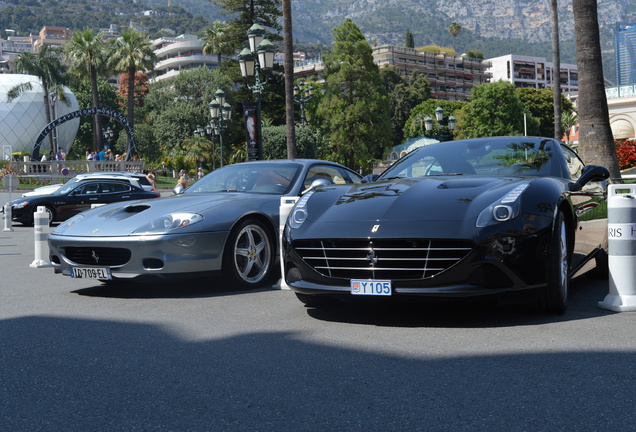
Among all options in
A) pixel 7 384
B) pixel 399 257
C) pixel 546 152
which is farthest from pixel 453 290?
pixel 7 384

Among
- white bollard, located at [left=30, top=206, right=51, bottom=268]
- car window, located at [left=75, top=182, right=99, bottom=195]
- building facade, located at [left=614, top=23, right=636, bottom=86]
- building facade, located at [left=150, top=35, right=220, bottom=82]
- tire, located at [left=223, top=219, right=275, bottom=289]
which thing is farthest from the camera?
building facade, located at [left=150, top=35, right=220, bottom=82]

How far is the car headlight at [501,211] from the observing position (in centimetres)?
524

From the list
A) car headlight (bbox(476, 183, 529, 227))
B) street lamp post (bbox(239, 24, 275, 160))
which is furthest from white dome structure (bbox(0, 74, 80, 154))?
car headlight (bbox(476, 183, 529, 227))

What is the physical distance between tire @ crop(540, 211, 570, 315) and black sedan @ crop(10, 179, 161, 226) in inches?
639

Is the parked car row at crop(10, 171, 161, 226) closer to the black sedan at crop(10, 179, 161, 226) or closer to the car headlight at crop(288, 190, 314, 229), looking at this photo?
the black sedan at crop(10, 179, 161, 226)

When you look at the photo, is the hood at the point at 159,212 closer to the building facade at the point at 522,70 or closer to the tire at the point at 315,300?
the tire at the point at 315,300

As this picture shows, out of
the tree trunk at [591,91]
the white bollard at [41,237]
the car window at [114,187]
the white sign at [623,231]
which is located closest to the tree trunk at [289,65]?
the car window at [114,187]

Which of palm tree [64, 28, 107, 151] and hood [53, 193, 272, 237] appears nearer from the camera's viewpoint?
hood [53, 193, 272, 237]

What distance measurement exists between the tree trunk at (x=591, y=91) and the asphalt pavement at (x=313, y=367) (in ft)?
24.2

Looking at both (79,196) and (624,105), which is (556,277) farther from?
(624,105)

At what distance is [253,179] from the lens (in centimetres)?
862

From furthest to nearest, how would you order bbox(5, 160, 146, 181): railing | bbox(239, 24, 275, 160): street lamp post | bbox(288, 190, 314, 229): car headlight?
bbox(5, 160, 146, 181): railing, bbox(239, 24, 275, 160): street lamp post, bbox(288, 190, 314, 229): car headlight

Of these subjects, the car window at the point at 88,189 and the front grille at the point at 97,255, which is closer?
the front grille at the point at 97,255

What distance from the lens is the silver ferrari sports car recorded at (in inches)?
278
